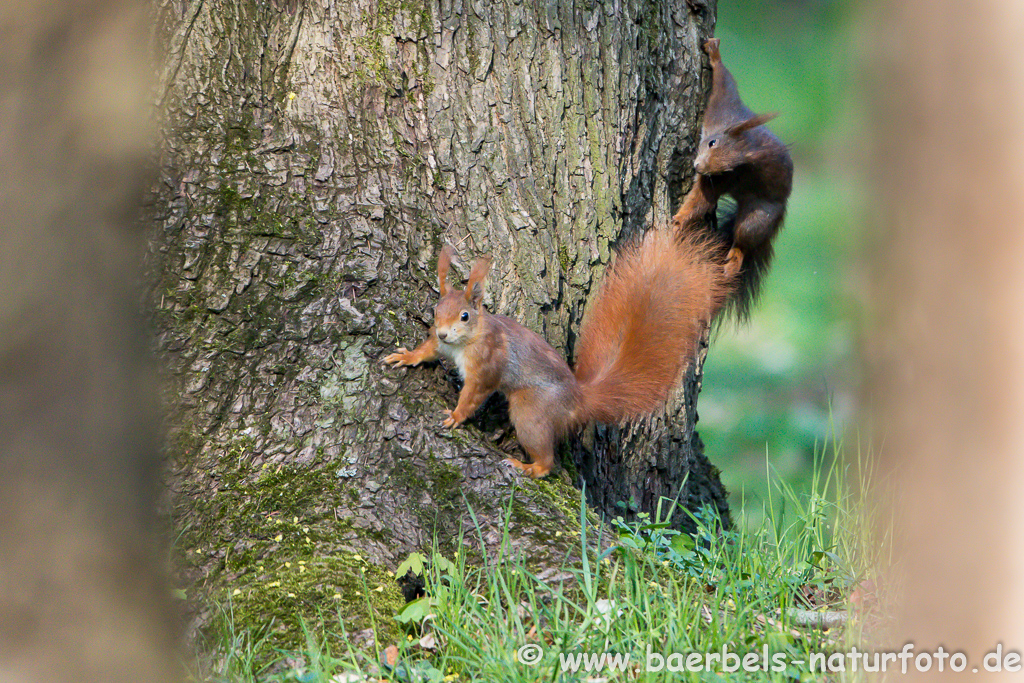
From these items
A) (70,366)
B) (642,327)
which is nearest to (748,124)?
→ (642,327)

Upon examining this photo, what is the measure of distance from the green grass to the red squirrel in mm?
402

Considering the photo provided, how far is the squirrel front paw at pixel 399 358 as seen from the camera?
201cm

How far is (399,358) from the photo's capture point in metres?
2.03

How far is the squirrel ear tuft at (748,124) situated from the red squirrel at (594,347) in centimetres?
38

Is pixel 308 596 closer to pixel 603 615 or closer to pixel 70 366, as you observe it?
pixel 603 615

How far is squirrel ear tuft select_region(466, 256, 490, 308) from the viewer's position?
2070 millimetres

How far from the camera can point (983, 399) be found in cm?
74

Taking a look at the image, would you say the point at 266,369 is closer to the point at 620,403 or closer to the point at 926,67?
the point at 620,403

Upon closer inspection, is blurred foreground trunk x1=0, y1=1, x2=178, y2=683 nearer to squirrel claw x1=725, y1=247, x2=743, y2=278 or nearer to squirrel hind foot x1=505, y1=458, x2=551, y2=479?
squirrel hind foot x1=505, y1=458, x2=551, y2=479

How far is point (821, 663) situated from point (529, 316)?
1151 millimetres

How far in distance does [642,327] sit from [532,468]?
1.85 ft

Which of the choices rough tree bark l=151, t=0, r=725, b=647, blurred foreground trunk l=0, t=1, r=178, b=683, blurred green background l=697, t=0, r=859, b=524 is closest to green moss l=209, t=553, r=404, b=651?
rough tree bark l=151, t=0, r=725, b=647

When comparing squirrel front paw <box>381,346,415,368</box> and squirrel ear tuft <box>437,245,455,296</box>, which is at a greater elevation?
squirrel ear tuft <box>437,245,455,296</box>

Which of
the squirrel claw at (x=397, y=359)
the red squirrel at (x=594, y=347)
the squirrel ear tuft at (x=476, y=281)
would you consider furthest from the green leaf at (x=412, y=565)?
the squirrel ear tuft at (x=476, y=281)
